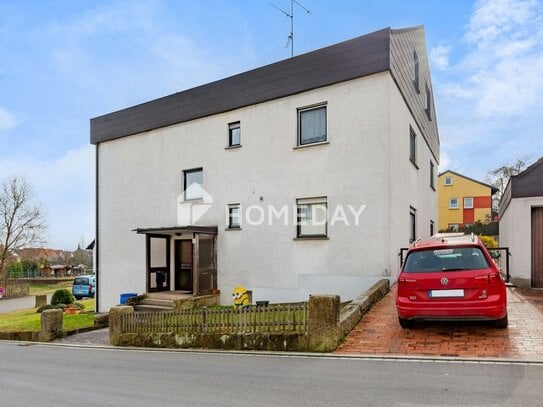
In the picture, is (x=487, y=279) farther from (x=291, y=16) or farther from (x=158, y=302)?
(x=291, y=16)

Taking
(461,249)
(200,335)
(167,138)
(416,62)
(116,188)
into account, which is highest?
(416,62)

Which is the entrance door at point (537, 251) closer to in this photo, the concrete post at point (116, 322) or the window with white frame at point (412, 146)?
the window with white frame at point (412, 146)

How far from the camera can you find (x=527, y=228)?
500 inches

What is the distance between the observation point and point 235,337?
8.75m

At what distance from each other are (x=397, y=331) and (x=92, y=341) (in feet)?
28.3

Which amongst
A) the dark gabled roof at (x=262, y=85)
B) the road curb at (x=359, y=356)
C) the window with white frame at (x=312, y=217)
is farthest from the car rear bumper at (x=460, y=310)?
the dark gabled roof at (x=262, y=85)

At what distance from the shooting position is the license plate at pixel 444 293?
715cm

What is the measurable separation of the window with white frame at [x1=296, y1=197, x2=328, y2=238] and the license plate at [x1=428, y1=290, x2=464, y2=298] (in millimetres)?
6033

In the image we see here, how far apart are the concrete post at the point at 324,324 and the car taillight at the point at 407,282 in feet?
3.90

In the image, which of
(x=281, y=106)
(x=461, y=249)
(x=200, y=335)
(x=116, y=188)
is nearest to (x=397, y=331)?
(x=461, y=249)

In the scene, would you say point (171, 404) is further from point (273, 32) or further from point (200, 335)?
point (273, 32)

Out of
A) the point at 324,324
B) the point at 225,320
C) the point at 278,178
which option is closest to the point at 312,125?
the point at 278,178

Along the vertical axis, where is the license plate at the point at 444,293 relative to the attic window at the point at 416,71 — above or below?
below

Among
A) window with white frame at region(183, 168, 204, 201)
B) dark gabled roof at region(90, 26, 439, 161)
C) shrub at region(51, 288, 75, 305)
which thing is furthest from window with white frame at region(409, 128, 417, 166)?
shrub at region(51, 288, 75, 305)
